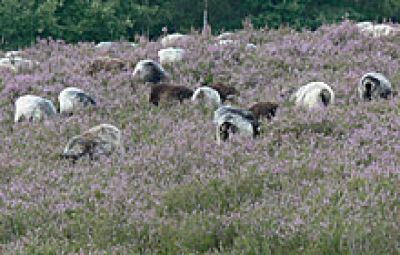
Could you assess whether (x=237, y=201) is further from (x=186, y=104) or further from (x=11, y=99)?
(x=11, y=99)

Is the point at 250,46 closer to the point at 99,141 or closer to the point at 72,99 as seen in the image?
the point at 72,99

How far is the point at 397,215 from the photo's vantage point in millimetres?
6184

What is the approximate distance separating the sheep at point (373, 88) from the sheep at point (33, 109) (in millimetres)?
4243

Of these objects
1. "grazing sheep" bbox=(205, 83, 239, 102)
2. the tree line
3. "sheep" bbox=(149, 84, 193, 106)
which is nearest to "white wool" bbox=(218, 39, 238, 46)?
"grazing sheep" bbox=(205, 83, 239, 102)

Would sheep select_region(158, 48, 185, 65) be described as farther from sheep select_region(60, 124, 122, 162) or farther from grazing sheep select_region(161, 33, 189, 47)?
sheep select_region(60, 124, 122, 162)

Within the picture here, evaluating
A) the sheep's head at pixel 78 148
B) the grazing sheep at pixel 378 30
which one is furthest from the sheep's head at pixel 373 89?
the grazing sheep at pixel 378 30

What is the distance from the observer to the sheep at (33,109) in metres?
Result: 10.9

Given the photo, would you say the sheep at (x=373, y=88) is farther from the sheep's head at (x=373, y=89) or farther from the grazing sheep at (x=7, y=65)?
the grazing sheep at (x=7, y=65)

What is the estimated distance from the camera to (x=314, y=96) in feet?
34.4

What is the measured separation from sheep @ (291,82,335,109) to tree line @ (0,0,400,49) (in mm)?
23901

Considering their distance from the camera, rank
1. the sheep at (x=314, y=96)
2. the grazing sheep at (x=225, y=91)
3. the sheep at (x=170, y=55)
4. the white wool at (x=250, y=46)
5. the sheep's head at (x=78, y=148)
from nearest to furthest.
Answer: the sheep's head at (x=78, y=148), the sheep at (x=314, y=96), the grazing sheep at (x=225, y=91), the sheep at (x=170, y=55), the white wool at (x=250, y=46)

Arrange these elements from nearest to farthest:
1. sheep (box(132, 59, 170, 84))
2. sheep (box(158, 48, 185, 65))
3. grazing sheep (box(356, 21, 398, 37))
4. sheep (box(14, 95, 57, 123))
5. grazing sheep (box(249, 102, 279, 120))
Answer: grazing sheep (box(249, 102, 279, 120)) → sheep (box(14, 95, 57, 123)) → sheep (box(132, 59, 170, 84)) → sheep (box(158, 48, 185, 65)) → grazing sheep (box(356, 21, 398, 37))

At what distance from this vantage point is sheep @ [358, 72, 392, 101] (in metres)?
10.7

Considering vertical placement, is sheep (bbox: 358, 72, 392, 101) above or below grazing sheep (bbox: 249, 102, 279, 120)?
above
